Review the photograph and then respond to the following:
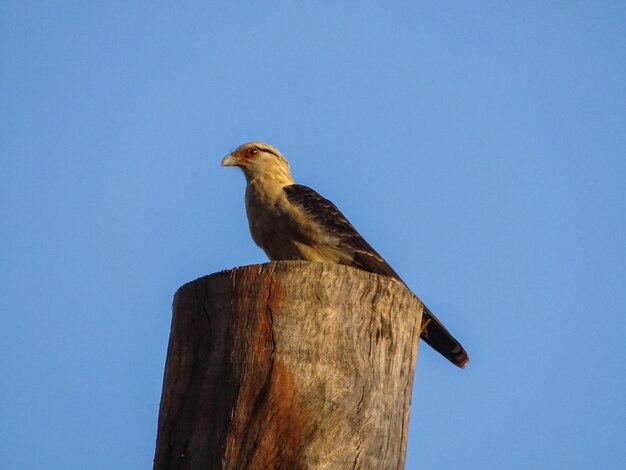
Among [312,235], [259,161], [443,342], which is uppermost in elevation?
[259,161]

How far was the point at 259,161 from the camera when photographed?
835 centimetres

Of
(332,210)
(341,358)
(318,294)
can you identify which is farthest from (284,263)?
(332,210)

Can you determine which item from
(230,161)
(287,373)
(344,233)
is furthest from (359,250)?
(287,373)

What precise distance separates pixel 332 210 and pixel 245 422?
3.51 metres

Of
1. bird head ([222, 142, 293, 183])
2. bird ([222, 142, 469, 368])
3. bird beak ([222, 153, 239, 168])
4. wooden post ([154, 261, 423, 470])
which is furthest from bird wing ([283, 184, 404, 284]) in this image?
wooden post ([154, 261, 423, 470])

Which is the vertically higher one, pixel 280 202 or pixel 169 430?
pixel 280 202

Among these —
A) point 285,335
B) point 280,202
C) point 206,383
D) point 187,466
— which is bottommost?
point 187,466

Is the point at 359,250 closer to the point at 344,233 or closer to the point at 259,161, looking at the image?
the point at 344,233

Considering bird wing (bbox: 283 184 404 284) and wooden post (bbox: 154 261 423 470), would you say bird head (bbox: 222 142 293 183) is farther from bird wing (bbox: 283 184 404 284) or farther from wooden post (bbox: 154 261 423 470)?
wooden post (bbox: 154 261 423 470)

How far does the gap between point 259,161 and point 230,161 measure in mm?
317

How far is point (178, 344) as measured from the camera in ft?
14.4

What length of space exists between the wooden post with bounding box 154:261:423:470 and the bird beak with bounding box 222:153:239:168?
409cm

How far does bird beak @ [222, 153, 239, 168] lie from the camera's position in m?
8.46

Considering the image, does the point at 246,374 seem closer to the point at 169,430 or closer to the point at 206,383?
the point at 206,383
